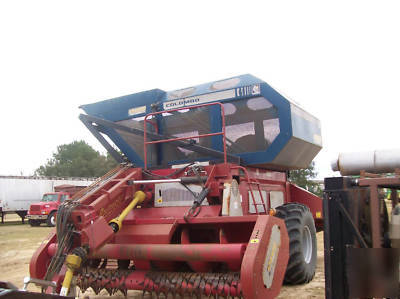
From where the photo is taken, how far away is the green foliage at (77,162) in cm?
6106

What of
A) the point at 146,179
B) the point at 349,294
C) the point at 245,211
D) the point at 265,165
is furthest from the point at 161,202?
the point at 349,294

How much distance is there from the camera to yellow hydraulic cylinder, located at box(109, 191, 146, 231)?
16.6 ft

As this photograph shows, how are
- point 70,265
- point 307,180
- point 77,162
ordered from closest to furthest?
point 70,265 → point 307,180 → point 77,162

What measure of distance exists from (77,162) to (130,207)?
5993 centimetres

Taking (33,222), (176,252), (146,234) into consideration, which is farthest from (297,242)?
(33,222)

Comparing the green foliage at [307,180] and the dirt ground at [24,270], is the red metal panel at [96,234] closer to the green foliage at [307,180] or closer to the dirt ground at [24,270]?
the dirt ground at [24,270]

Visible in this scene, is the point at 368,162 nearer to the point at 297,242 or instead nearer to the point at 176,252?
the point at 297,242

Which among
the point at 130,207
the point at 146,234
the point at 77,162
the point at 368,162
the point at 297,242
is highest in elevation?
the point at 77,162

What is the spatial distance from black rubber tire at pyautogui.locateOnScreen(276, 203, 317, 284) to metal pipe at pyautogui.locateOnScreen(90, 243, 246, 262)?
4.59 feet

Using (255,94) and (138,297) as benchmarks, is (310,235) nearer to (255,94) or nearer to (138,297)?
(255,94)

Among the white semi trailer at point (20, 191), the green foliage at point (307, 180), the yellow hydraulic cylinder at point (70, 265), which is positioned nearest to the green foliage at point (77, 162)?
the white semi trailer at point (20, 191)

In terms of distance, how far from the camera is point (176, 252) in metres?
4.50

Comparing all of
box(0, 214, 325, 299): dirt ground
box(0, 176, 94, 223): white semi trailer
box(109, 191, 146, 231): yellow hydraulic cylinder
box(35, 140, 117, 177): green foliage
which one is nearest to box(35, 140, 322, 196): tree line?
box(35, 140, 117, 177): green foliage

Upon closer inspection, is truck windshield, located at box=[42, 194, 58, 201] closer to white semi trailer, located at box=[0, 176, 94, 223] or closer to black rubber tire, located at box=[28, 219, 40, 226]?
black rubber tire, located at box=[28, 219, 40, 226]
